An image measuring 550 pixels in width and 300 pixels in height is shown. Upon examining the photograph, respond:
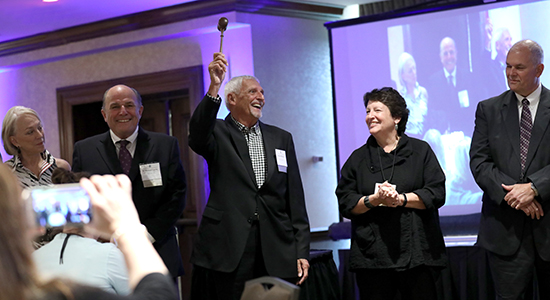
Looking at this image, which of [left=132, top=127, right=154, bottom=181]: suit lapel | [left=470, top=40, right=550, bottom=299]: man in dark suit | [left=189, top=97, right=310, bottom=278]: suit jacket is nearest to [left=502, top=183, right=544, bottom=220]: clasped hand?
[left=470, top=40, right=550, bottom=299]: man in dark suit

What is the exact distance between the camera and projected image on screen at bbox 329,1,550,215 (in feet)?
16.1

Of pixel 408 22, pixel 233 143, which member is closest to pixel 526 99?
pixel 233 143

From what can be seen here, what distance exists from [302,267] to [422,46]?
2597 mm

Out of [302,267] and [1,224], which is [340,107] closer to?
[302,267]

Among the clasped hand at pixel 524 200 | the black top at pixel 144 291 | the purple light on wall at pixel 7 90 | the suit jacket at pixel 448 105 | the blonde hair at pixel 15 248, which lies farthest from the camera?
the purple light on wall at pixel 7 90

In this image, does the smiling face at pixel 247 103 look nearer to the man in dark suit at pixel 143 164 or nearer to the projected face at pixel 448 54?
the man in dark suit at pixel 143 164

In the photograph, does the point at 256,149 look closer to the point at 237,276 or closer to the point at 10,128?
the point at 237,276

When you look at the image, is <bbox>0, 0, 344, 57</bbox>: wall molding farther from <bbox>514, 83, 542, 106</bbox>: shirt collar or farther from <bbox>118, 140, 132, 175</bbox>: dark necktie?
<bbox>514, 83, 542, 106</bbox>: shirt collar

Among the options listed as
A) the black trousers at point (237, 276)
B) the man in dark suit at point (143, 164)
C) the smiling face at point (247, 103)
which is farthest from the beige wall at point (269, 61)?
the black trousers at point (237, 276)

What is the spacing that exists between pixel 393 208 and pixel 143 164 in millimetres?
1370

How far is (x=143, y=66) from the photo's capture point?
6008 millimetres

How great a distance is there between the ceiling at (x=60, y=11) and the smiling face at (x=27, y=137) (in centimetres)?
189

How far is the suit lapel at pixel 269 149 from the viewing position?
3.35 m

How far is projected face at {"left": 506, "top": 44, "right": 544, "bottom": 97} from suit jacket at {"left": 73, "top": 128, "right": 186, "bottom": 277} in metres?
1.90
